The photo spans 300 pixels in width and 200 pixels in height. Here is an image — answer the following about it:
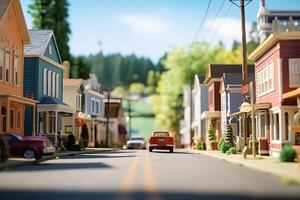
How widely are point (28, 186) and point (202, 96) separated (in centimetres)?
Answer: 5114

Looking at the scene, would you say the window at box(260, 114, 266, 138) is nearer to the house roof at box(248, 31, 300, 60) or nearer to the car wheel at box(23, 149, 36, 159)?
the house roof at box(248, 31, 300, 60)

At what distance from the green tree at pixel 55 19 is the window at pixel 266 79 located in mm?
45124

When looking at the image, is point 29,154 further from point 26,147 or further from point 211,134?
point 211,134

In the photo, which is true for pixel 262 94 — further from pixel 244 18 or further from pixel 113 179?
pixel 113 179

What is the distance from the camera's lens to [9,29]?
36.8 m

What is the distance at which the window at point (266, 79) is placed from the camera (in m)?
33.2

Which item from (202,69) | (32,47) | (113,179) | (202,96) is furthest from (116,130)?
(113,179)

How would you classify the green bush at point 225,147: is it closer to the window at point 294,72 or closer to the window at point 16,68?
the window at point 294,72

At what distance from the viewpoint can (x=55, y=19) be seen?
259ft

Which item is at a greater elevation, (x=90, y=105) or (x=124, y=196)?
(x=90, y=105)

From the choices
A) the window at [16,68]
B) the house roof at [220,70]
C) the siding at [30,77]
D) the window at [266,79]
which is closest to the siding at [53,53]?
the siding at [30,77]

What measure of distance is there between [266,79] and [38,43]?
19329mm

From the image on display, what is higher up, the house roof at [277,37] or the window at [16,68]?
the house roof at [277,37]

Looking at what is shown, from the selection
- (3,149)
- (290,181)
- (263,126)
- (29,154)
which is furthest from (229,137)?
(290,181)
